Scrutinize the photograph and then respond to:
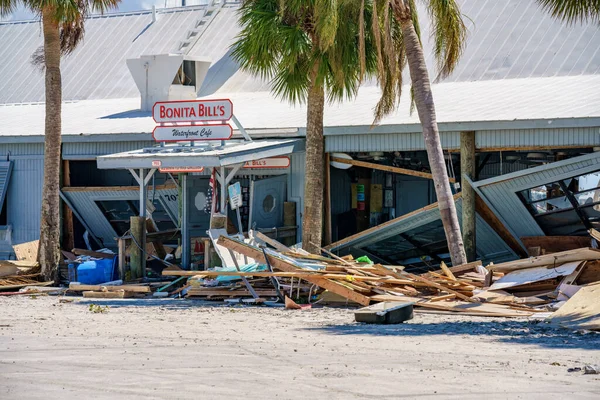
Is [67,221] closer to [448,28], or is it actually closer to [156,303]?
[156,303]

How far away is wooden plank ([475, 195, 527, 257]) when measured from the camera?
2000cm

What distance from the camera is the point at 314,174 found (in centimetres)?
1972

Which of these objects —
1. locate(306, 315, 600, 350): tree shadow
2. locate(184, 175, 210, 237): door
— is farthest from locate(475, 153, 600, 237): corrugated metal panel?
locate(184, 175, 210, 237): door

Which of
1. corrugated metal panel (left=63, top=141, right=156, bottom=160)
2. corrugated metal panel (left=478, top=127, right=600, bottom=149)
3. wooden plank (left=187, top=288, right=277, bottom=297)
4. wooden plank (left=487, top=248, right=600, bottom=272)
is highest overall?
corrugated metal panel (left=63, top=141, right=156, bottom=160)

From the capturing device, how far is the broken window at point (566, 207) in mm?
19328

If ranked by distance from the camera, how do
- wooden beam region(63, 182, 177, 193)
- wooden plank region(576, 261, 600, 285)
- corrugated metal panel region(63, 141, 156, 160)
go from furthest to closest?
corrugated metal panel region(63, 141, 156, 160)
wooden beam region(63, 182, 177, 193)
wooden plank region(576, 261, 600, 285)

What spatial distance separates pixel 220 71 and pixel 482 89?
26.7 ft

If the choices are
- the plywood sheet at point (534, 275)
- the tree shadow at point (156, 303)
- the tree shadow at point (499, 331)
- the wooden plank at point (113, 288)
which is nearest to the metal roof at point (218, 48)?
the plywood sheet at point (534, 275)

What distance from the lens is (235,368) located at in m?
10.1

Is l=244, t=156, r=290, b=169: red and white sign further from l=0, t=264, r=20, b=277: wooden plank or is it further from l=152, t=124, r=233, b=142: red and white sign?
l=0, t=264, r=20, b=277: wooden plank

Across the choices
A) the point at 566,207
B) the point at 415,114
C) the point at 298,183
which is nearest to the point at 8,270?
the point at 298,183

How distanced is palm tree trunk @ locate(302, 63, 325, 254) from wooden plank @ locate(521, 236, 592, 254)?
13.5 ft

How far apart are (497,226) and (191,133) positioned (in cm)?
662

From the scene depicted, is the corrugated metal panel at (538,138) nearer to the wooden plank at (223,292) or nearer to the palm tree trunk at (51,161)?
the wooden plank at (223,292)
